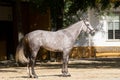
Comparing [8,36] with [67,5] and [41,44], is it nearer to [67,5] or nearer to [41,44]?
[67,5]

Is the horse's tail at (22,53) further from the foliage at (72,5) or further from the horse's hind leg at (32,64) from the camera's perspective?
the foliage at (72,5)

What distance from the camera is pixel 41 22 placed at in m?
35.0

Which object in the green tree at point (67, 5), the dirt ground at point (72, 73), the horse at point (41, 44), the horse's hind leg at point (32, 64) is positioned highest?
the green tree at point (67, 5)

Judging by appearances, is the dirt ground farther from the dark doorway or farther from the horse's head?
the dark doorway

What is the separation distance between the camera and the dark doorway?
35.1m

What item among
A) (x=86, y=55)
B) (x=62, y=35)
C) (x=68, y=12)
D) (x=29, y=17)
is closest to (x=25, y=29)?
(x=29, y=17)

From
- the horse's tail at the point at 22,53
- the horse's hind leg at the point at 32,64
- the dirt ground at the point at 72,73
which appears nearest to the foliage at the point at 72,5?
the dirt ground at the point at 72,73

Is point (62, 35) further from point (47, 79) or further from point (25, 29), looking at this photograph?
point (25, 29)

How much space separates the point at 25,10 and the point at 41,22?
1.46 m

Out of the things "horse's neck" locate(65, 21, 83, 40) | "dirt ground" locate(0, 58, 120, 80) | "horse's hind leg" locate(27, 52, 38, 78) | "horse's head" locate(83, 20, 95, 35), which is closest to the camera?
"horse's hind leg" locate(27, 52, 38, 78)

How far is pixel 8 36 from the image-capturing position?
35.5 m

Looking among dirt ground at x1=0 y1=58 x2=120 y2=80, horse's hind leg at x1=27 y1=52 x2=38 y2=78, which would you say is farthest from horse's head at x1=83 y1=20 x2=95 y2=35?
horse's hind leg at x1=27 y1=52 x2=38 y2=78

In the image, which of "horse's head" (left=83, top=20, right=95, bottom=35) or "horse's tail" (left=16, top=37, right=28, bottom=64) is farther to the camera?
"horse's head" (left=83, top=20, right=95, bottom=35)

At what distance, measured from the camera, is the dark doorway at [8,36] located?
115 ft
